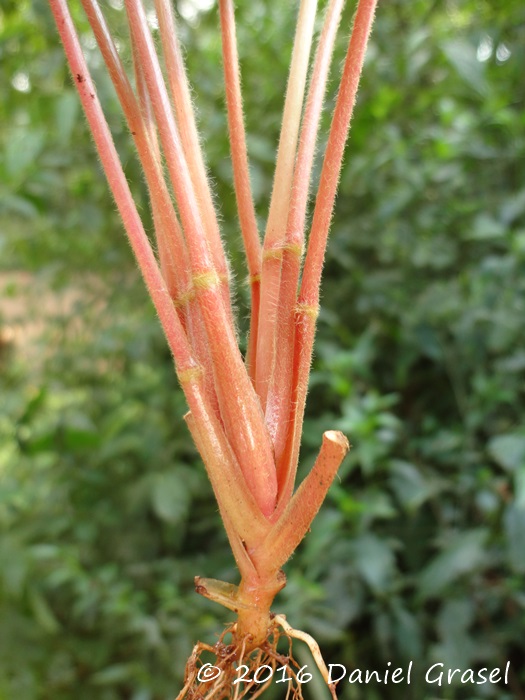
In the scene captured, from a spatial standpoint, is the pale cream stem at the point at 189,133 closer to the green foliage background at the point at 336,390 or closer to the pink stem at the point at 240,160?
the pink stem at the point at 240,160

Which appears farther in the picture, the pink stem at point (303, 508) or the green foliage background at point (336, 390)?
the green foliage background at point (336, 390)

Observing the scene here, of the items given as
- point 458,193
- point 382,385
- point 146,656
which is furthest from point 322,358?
point 146,656

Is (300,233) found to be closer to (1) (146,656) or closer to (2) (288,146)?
(2) (288,146)

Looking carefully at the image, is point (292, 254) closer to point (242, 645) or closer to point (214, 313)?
point (214, 313)

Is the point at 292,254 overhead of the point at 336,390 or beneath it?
overhead

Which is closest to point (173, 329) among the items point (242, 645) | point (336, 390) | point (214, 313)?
point (214, 313)

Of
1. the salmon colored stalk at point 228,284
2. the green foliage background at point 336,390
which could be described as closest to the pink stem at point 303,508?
Result: the salmon colored stalk at point 228,284
